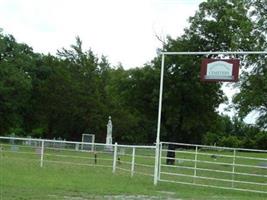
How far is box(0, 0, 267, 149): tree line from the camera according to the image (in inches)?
1194

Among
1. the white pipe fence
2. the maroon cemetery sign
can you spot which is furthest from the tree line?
the maroon cemetery sign

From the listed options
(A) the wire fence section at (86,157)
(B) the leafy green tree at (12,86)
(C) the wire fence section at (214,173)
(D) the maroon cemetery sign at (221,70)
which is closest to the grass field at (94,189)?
(C) the wire fence section at (214,173)

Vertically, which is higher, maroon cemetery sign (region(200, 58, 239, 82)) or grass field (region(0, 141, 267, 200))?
maroon cemetery sign (region(200, 58, 239, 82))

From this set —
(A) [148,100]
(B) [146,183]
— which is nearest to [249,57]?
(A) [148,100]

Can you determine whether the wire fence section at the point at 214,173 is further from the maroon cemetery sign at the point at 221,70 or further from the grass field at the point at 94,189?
the maroon cemetery sign at the point at 221,70

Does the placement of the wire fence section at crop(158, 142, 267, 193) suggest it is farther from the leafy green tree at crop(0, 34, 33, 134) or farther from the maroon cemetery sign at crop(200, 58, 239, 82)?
the leafy green tree at crop(0, 34, 33, 134)

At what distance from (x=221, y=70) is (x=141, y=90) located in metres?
18.6

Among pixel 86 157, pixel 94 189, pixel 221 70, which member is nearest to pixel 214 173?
pixel 86 157

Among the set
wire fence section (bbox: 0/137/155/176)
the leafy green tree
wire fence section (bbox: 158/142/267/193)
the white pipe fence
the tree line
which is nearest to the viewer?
wire fence section (bbox: 158/142/267/193)

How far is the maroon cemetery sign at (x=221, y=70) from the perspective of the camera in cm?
1872

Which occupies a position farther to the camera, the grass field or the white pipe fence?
the white pipe fence

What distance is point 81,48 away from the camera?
3509 inches

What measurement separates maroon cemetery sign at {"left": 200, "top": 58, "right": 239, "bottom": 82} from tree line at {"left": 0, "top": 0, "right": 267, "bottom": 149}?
9591 mm

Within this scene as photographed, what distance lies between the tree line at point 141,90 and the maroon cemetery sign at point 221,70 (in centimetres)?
959
